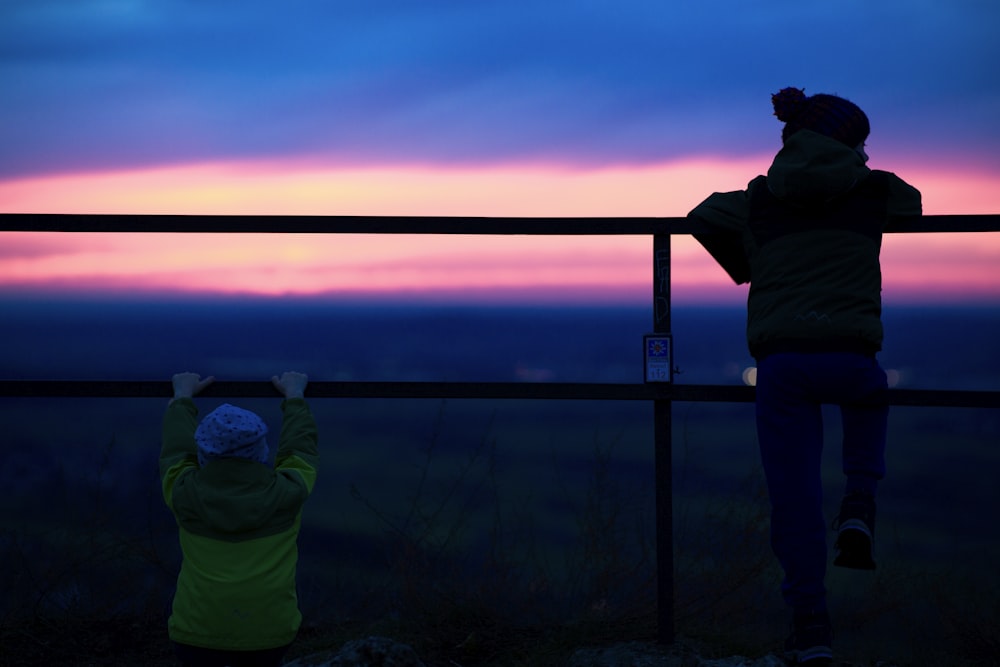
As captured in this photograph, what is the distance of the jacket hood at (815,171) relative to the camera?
3332mm

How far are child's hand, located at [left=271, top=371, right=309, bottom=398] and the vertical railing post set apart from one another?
4.06 ft

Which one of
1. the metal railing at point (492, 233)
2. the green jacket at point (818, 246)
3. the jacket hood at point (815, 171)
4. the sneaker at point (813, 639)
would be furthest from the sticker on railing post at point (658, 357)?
the sneaker at point (813, 639)

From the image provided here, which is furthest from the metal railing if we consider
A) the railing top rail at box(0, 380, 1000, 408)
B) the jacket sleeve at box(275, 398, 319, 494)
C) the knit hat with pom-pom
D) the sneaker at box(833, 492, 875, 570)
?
the sneaker at box(833, 492, 875, 570)

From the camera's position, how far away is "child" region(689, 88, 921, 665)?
3.32 meters

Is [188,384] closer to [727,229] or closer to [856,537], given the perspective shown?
[727,229]

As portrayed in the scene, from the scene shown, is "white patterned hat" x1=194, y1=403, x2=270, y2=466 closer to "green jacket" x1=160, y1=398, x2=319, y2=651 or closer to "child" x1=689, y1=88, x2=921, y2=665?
"green jacket" x1=160, y1=398, x2=319, y2=651

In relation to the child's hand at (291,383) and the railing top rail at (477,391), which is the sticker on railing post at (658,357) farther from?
the child's hand at (291,383)

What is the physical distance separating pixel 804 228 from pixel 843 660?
1.74 metres

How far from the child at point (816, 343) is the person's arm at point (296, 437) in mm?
1459

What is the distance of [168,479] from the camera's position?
309 centimetres

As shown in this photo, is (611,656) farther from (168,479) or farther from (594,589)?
(168,479)

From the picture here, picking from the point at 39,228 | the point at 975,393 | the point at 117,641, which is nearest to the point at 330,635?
the point at 117,641

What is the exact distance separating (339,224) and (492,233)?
539mm

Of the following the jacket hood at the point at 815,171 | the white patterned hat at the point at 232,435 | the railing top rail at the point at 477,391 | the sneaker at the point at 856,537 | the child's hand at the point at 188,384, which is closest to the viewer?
the white patterned hat at the point at 232,435
